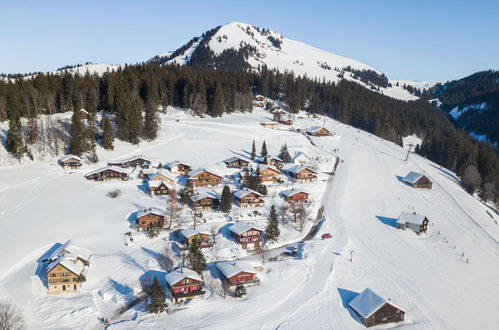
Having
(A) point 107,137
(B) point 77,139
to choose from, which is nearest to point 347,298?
(A) point 107,137

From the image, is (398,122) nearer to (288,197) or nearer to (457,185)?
(457,185)

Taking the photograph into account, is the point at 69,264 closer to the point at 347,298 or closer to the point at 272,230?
the point at 272,230

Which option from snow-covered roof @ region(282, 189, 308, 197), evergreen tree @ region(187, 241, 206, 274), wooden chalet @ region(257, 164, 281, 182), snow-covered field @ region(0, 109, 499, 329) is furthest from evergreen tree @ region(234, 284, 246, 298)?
wooden chalet @ region(257, 164, 281, 182)

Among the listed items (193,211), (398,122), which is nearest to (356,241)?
(193,211)

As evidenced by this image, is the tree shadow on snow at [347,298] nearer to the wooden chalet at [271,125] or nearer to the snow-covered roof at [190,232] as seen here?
the snow-covered roof at [190,232]

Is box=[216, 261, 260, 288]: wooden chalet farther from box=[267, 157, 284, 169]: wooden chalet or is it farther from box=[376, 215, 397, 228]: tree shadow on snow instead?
box=[267, 157, 284, 169]: wooden chalet

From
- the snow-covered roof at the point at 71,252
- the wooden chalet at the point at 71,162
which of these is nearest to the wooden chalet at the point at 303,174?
the wooden chalet at the point at 71,162
